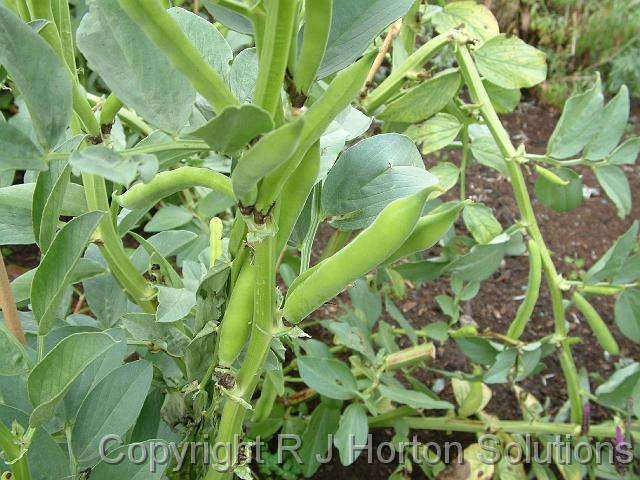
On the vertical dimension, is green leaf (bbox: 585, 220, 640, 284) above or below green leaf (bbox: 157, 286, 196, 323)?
below

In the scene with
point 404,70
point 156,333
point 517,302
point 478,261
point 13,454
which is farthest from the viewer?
point 517,302

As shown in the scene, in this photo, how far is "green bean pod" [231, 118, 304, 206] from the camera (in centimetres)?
24

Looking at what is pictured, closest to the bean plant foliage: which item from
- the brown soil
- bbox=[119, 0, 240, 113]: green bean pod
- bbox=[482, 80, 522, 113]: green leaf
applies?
bbox=[119, 0, 240, 113]: green bean pod

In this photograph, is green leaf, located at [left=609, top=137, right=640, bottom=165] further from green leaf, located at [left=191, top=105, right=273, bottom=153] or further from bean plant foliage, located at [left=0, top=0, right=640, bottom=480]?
green leaf, located at [left=191, top=105, right=273, bottom=153]

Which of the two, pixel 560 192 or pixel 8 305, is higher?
pixel 8 305

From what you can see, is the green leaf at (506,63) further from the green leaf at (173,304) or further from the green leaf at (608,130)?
the green leaf at (173,304)

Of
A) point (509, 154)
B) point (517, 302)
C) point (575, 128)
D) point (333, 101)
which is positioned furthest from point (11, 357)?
point (517, 302)

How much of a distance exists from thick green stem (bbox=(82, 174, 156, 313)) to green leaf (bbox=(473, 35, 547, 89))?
17.7 inches

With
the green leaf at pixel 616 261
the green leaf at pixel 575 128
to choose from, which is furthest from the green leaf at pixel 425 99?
the green leaf at pixel 616 261

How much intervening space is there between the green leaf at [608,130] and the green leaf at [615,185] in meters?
0.02

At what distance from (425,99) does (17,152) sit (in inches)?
19.3

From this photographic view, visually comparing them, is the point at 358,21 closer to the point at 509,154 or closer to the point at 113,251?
the point at 113,251

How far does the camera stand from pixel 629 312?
82 cm

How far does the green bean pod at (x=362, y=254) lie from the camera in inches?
11.9
